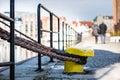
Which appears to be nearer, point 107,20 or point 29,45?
point 29,45

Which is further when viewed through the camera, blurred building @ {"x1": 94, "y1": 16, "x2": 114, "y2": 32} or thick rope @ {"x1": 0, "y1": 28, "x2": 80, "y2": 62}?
blurred building @ {"x1": 94, "y1": 16, "x2": 114, "y2": 32}

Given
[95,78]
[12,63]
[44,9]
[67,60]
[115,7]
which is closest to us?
[12,63]

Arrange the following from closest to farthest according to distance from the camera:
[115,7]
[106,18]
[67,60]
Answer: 1. [67,60]
2. [115,7]
3. [106,18]

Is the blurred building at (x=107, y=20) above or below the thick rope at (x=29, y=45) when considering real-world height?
above

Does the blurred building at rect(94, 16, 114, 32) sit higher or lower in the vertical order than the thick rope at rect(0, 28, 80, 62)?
higher

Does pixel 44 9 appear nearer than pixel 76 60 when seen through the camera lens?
No

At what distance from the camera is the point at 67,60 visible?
25.1 ft

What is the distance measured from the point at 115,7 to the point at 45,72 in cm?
8655

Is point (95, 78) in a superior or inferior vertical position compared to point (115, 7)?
inferior

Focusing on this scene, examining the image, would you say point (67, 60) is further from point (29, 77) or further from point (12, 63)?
point (12, 63)

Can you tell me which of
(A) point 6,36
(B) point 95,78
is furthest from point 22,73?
(A) point 6,36

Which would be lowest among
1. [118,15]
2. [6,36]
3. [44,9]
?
[6,36]

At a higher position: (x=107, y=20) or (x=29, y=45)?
(x=107, y=20)

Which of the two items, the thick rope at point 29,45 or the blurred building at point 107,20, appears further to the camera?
the blurred building at point 107,20
